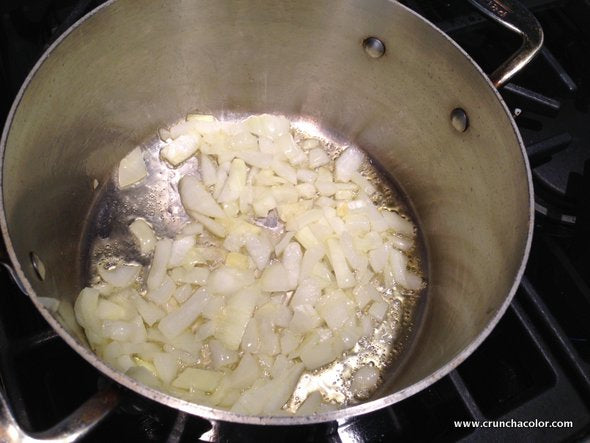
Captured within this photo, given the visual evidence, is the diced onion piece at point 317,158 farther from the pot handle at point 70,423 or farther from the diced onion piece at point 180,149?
the pot handle at point 70,423

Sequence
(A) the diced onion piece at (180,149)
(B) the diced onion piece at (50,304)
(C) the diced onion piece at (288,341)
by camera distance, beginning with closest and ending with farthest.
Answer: (B) the diced onion piece at (50,304) → (C) the diced onion piece at (288,341) → (A) the diced onion piece at (180,149)

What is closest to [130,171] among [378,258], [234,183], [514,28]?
[234,183]

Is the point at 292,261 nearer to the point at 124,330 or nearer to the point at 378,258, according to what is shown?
the point at 378,258

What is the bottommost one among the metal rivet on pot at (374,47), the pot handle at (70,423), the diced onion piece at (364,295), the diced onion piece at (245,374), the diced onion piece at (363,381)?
the diced onion piece at (363,381)

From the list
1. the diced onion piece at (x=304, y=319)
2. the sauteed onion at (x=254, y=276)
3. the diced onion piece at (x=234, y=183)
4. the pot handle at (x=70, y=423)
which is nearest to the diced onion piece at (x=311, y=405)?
the sauteed onion at (x=254, y=276)

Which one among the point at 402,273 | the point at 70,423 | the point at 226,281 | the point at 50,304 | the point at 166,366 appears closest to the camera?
the point at 70,423

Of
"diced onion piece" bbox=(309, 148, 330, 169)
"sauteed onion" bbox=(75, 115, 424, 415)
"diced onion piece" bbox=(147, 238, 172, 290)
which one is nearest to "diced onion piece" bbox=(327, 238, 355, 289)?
"sauteed onion" bbox=(75, 115, 424, 415)

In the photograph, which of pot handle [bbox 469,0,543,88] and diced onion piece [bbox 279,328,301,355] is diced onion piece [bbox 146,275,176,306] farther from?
pot handle [bbox 469,0,543,88]
